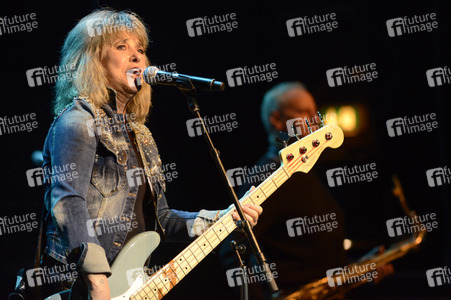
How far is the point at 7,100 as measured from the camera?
3.40 meters

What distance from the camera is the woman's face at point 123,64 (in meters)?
2.39

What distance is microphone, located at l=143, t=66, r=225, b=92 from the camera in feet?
6.01

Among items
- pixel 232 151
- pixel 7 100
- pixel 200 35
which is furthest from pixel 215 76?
pixel 7 100

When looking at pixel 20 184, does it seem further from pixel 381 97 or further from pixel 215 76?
pixel 381 97

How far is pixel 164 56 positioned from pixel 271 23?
1.15 meters

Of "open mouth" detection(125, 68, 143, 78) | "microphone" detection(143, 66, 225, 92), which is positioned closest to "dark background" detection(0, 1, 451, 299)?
"open mouth" detection(125, 68, 143, 78)
